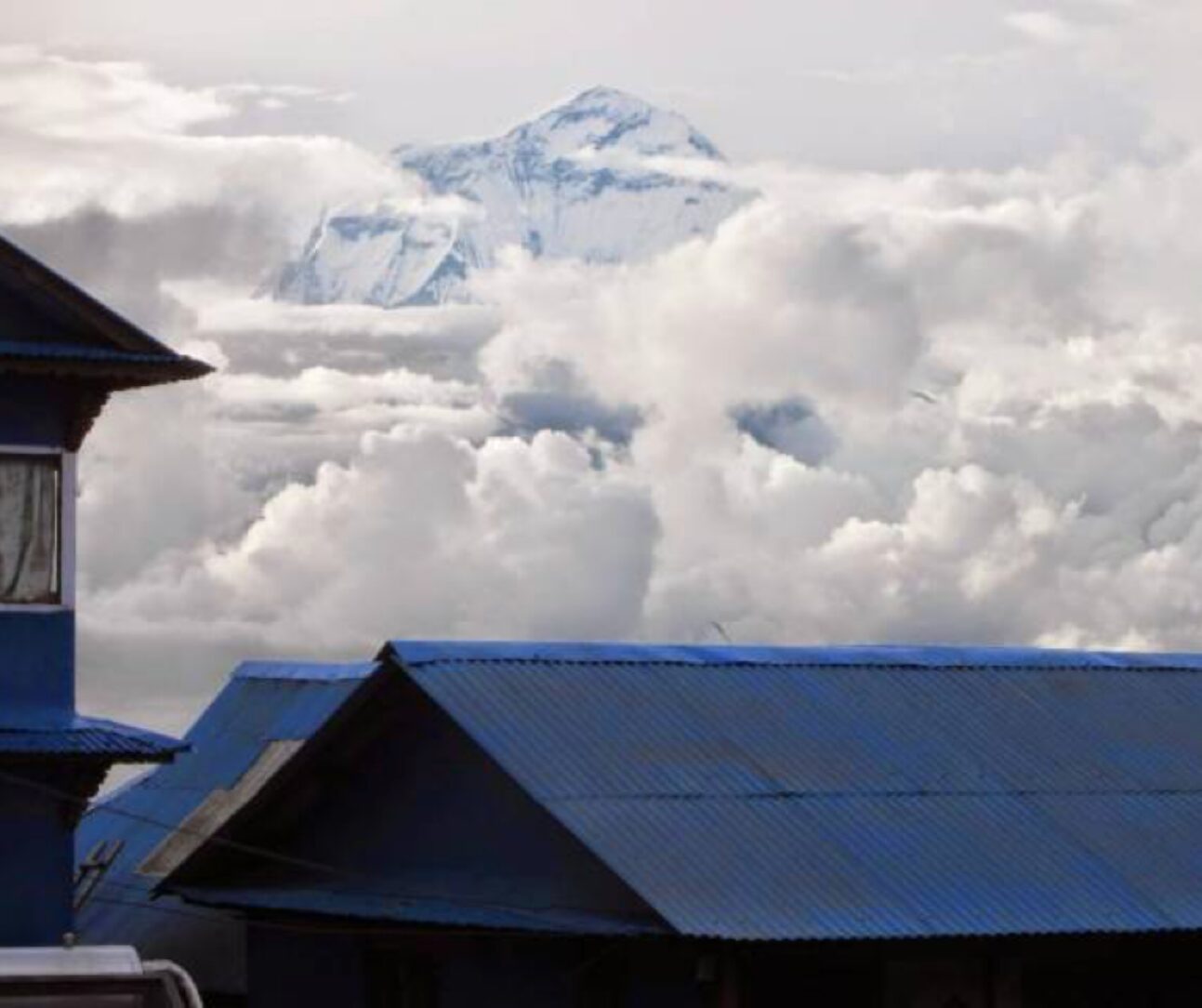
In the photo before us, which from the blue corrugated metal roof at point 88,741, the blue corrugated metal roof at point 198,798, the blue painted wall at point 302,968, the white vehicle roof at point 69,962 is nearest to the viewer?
the white vehicle roof at point 69,962

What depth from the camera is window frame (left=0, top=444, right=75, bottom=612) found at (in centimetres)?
2883

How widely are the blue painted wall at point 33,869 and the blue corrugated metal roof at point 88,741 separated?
528 millimetres

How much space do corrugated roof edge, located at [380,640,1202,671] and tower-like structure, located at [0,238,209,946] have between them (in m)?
3.17

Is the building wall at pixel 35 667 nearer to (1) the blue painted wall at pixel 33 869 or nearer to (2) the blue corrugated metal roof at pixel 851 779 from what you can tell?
(1) the blue painted wall at pixel 33 869

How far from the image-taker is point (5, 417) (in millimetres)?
28828

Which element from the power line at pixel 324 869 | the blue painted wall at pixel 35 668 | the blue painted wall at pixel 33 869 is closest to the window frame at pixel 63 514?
the blue painted wall at pixel 35 668

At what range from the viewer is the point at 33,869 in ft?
93.1

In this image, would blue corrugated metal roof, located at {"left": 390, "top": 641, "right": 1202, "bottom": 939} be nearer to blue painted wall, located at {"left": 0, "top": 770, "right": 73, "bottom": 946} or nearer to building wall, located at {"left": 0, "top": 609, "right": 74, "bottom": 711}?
building wall, located at {"left": 0, "top": 609, "right": 74, "bottom": 711}

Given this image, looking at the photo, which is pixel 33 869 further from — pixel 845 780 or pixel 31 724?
pixel 845 780

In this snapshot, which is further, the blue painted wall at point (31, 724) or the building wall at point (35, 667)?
the building wall at point (35, 667)

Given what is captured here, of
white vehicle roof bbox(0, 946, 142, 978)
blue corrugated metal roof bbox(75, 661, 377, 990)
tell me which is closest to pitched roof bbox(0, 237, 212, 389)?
blue corrugated metal roof bbox(75, 661, 377, 990)

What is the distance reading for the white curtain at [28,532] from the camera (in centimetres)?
2875

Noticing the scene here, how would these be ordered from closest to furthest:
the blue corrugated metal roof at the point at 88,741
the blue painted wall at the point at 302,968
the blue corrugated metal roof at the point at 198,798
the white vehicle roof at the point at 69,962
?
the white vehicle roof at the point at 69,962
the blue corrugated metal roof at the point at 88,741
the blue painted wall at the point at 302,968
the blue corrugated metal roof at the point at 198,798

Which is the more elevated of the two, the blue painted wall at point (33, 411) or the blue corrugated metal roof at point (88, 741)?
the blue painted wall at point (33, 411)
